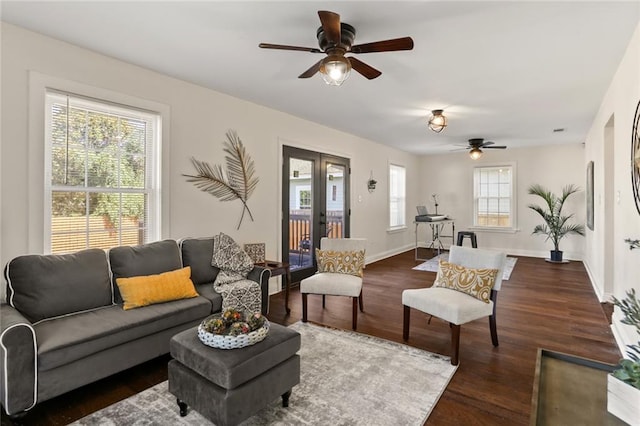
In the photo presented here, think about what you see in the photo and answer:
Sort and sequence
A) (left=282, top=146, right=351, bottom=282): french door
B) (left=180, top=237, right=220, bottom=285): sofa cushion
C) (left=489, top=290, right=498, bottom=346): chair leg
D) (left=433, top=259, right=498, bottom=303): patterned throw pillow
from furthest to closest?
1. (left=282, top=146, right=351, bottom=282): french door
2. (left=180, top=237, right=220, bottom=285): sofa cushion
3. (left=489, top=290, right=498, bottom=346): chair leg
4. (left=433, top=259, right=498, bottom=303): patterned throw pillow

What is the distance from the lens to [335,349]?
A: 114 inches

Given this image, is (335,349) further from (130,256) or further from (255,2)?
(255,2)

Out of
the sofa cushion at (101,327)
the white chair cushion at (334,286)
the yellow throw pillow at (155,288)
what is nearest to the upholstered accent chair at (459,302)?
the white chair cushion at (334,286)

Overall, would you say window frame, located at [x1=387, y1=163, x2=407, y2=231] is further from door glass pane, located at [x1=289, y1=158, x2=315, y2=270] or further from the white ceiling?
the white ceiling

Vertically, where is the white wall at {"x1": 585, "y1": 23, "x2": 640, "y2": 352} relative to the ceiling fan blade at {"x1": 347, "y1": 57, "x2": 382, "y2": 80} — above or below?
below

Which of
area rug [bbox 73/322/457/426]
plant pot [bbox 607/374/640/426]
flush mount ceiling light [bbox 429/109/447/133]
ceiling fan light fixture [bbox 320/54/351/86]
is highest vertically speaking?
flush mount ceiling light [bbox 429/109/447/133]

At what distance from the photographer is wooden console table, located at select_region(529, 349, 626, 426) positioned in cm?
122

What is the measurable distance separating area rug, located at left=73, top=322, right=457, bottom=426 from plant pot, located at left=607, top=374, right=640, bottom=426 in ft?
3.37

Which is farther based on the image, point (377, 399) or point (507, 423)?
point (377, 399)

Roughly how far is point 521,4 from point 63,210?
12.3 ft

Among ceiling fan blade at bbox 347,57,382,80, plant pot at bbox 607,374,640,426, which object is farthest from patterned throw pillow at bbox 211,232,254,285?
plant pot at bbox 607,374,640,426

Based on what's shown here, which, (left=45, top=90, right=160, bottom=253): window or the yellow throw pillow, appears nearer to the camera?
the yellow throw pillow

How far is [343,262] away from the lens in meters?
3.82

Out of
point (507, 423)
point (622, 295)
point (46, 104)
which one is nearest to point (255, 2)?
point (46, 104)
